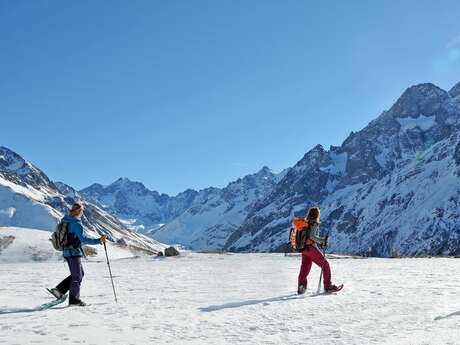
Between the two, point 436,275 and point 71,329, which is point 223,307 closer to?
point 71,329

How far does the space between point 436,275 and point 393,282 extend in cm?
303

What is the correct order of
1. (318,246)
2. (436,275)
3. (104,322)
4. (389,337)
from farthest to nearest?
(436,275)
(318,246)
(104,322)
(389,337)

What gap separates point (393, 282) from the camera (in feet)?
53.9

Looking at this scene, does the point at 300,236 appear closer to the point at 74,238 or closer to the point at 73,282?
the point at 74,238

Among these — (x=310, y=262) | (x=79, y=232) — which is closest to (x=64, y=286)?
(x=79, y=232)

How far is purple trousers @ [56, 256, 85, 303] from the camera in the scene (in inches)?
495

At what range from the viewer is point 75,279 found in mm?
12820

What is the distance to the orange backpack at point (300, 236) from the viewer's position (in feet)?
49.2

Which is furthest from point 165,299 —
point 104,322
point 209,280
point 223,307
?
point 209,280

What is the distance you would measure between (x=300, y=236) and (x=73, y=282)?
620cm

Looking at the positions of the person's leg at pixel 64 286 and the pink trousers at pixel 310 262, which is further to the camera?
the pink trousers at pixel 310 262

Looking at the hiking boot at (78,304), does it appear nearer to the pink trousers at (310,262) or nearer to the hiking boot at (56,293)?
the hiking boot at (56,293)

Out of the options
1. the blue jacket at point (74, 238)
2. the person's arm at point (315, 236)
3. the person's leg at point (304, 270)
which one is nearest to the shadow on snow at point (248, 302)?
the person's leg at point (304, 270)

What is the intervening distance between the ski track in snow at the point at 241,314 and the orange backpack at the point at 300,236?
1.30 m
